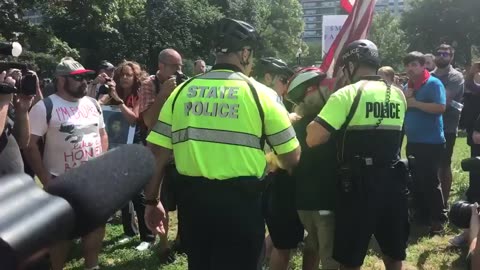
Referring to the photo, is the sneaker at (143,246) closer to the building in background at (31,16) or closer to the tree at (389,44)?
the building in background at (31,16)

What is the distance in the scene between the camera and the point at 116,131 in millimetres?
5953

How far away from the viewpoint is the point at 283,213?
4.09 metres

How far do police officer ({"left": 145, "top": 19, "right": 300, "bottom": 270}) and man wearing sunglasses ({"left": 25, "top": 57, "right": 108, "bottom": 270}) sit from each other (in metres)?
1.43

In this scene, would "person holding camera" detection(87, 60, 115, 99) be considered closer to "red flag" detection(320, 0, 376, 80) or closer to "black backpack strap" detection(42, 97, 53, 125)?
"black backpack strap" detection(42, 97, 53, 125)

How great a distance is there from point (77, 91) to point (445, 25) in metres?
41.9

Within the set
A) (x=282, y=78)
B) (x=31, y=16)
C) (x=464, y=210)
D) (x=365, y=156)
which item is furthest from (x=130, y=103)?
(x=31, y=16)

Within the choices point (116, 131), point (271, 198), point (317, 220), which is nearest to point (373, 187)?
point (317, 220)

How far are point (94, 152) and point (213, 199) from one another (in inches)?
71.0

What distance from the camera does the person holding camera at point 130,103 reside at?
18.3 feet

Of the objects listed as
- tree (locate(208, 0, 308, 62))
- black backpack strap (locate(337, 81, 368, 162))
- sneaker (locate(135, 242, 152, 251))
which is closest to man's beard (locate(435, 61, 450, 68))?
black backpack strap (locate(337, 81, 368, 162))

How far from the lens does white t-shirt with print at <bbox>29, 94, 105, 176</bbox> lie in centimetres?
422

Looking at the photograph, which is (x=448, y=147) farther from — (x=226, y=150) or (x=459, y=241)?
(x=226, y=150)

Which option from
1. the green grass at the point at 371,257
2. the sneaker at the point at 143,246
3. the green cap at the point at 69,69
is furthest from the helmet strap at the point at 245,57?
the sneaker at the point at 143,246

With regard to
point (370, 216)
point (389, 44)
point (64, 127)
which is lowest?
point (389, 44)
